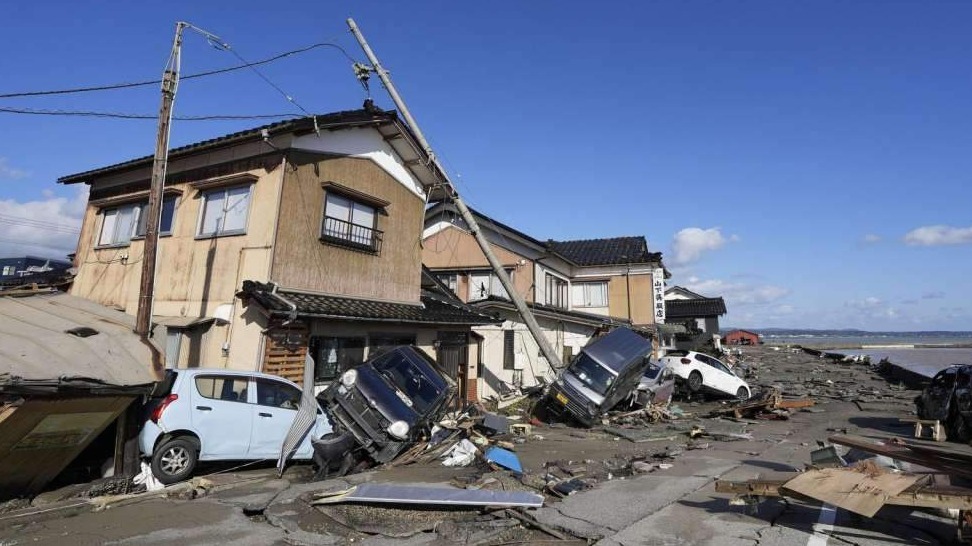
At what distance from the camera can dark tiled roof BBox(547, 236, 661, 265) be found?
29.7 meters

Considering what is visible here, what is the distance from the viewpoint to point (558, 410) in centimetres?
1379

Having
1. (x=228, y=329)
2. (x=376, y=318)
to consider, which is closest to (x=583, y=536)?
(x=376, y=318)

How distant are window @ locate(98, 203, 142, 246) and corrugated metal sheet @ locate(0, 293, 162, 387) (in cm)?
534

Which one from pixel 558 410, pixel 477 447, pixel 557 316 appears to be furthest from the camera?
pixel 557 316

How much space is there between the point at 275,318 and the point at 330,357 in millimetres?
1655

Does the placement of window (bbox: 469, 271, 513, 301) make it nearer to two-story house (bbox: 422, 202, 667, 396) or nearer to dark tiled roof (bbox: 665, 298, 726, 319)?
two-story house (bbox: 422, 202, 667, 396)

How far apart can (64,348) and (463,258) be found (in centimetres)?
1596

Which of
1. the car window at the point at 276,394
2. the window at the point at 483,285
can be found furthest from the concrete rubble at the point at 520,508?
the window at the point at 483,285

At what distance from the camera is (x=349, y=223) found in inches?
501

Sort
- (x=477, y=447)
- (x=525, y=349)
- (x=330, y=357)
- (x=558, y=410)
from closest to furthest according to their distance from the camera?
(x=477, y=447)
(x=330, y=357)
(x=558, y=410)
(x=525, y=349)

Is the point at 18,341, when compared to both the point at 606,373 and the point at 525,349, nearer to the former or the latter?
the point at 606,373

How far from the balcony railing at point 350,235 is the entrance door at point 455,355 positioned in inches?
131

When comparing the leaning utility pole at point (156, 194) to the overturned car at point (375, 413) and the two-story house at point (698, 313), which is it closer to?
the overturned car at point (375, 413)

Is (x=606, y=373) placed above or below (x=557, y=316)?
below
